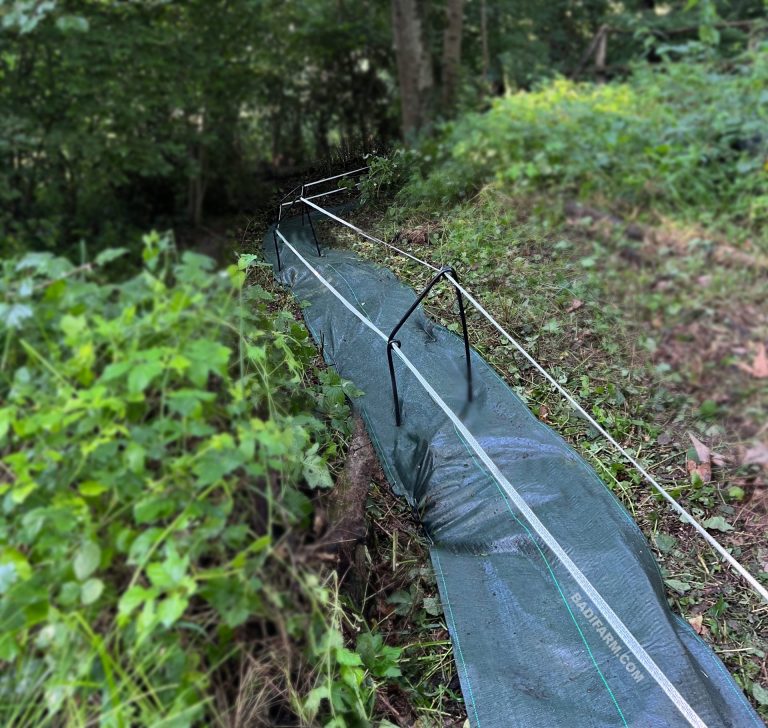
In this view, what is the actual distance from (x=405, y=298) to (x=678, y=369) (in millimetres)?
1777

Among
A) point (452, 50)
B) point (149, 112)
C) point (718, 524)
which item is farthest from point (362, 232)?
point (452, 50)

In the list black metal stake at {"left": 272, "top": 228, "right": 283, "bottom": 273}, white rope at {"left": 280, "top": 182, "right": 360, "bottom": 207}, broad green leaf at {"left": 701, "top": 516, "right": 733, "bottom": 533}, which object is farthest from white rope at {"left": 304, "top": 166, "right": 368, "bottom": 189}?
broad green leaf at {"left": 701, "top": 516, "right": 733, "bottom": 533}

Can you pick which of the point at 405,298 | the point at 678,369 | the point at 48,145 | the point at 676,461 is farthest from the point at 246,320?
the point at 678,369

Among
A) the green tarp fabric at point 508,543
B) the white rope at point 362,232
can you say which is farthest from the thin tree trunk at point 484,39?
the white rope at point 362,232

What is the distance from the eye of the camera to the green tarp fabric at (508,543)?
65.4 inches

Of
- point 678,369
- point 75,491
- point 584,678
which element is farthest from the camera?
point 678,369

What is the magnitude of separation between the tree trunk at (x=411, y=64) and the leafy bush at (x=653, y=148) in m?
0.29

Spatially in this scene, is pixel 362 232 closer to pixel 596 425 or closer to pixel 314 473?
pixel 314 473

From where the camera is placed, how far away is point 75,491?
0.89 meters

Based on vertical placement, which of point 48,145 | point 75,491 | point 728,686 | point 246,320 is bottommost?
point 728,686

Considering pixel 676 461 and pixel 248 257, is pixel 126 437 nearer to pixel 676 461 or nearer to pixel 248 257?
pixel 248 257

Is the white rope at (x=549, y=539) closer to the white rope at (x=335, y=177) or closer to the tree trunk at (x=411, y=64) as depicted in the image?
the white rope at (x=335, y=177)

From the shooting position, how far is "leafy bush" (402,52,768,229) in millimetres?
4012

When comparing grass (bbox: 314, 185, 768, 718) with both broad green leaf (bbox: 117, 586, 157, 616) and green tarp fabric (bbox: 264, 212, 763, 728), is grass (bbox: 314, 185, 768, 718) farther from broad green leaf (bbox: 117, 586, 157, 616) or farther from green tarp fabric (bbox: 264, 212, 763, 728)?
broad green leaf (bbox: 117, 586, 157, 616)
